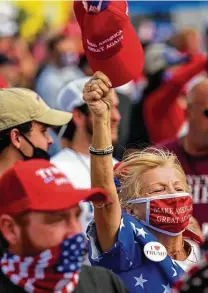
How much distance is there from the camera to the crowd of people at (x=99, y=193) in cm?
404

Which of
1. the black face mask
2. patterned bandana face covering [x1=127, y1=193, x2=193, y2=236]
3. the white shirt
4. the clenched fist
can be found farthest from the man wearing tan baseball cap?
the clenched fist

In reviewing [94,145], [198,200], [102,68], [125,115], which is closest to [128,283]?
[94,145]

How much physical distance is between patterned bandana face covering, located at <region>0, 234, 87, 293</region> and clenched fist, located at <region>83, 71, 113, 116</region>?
0.91 metres

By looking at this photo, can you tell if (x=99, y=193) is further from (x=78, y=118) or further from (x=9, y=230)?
(x=78, y=118)

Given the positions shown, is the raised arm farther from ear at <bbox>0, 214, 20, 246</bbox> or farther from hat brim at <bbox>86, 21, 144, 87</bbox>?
ear at <bbox>0, 214, 20, 246</bbox>

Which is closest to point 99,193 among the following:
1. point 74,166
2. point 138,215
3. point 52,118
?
point 138,215

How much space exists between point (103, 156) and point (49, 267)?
961mm

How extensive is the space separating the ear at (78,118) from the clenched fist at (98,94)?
2.62 meters

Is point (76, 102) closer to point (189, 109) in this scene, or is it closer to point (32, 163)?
point (189, 109)

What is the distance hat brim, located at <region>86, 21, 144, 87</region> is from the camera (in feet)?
16.5

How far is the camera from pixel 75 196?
13.3 ft

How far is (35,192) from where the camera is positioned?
3998 mm

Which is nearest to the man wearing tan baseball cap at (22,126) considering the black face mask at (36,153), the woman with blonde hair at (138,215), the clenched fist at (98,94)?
the black face mask at (36,153)

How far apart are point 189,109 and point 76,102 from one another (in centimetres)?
93
